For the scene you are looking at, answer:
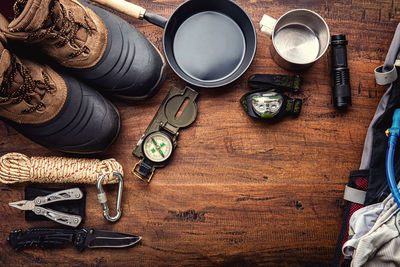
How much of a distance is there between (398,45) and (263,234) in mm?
517

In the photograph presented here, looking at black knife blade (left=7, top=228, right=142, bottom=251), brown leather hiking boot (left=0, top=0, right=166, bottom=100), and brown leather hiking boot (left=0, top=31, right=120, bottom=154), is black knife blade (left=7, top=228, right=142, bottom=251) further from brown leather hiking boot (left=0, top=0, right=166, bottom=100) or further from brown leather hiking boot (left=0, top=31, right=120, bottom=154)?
brown leather hiking boot (left=0, top=0, right=166, bottom=100)

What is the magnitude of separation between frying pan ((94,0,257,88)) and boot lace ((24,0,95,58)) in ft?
0.65

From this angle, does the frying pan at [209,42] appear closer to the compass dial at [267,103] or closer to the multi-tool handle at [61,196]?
the compass dial at [267,103]

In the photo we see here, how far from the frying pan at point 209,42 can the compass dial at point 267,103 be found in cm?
Answer: 8

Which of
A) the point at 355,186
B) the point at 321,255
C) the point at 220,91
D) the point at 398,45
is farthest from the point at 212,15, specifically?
the point at 321,255

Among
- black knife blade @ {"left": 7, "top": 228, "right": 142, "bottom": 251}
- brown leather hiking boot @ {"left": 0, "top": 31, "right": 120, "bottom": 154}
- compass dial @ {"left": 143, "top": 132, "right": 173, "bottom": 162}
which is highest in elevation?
brown leather hiking boot @ {"left": 0, "top": 31, "right": 120, "bottom": 154}

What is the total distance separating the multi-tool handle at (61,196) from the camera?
0.73m

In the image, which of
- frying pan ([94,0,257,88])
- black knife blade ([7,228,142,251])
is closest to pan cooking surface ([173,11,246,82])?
frying pan ([94,0,257,88])

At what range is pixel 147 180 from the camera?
75cm

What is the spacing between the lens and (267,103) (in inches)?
28.0

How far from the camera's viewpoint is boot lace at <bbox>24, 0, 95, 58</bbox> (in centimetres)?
54

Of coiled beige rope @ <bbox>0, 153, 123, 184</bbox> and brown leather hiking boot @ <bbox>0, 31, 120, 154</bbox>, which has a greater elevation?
brown leather hiking boot @ <bbox>0, 31, 120, 154</bbox>

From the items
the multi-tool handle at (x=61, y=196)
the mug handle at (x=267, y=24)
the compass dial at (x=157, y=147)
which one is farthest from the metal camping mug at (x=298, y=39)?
the multi-tool handle at (x=61, y=196)

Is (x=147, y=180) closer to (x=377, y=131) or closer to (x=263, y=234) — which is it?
(x=263, y=234)
